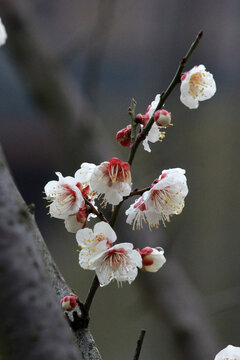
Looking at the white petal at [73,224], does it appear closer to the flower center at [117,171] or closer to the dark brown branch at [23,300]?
Answer: the flower center at [117,171]

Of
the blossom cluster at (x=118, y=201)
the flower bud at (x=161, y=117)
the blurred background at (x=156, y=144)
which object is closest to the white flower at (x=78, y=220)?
the blossom cluster at (x=118, y=201)

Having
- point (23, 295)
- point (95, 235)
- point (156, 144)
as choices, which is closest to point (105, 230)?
point (95, 235)

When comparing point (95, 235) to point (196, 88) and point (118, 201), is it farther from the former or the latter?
point (196, 88)

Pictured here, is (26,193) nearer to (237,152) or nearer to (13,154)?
(13,154)

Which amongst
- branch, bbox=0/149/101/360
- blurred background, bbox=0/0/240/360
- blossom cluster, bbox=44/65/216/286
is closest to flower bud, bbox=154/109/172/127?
blossom cluster, bbox=44/65/216/286

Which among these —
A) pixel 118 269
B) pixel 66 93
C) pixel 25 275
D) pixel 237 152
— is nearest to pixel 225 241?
pixel 237 152
